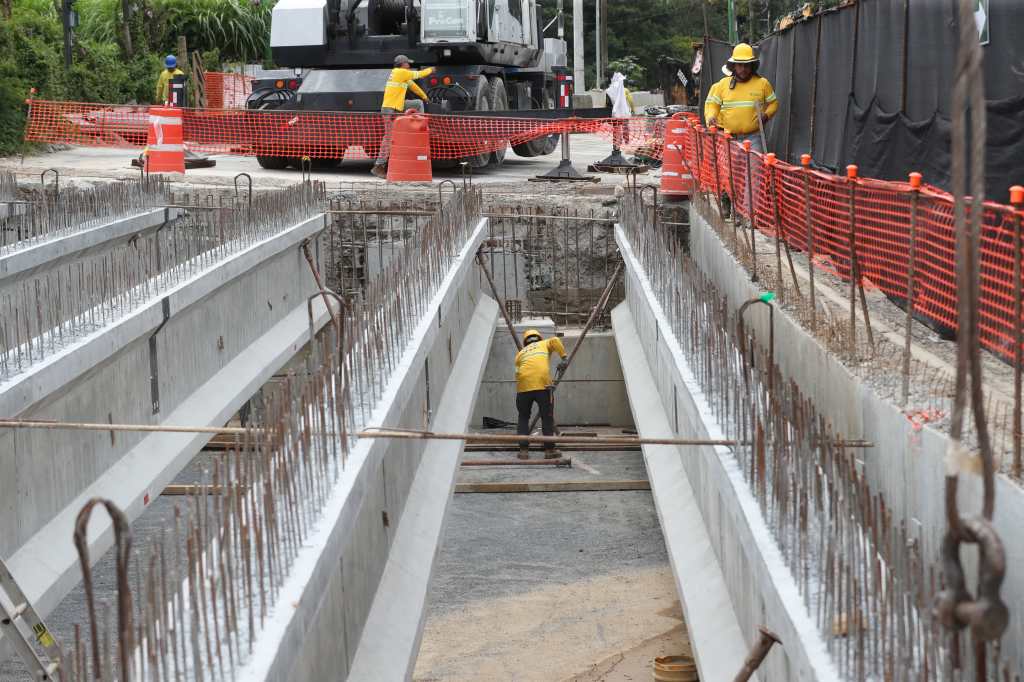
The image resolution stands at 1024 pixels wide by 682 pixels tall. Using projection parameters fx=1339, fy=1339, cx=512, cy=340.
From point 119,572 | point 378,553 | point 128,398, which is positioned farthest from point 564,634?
point 119,572

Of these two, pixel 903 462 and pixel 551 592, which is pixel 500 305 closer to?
pixel 551 592

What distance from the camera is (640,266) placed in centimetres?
1334

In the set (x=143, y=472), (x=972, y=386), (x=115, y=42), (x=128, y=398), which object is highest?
(x=115, y=42)

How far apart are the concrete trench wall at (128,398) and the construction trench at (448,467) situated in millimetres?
30

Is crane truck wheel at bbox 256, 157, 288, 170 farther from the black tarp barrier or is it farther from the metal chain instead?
the metal chain

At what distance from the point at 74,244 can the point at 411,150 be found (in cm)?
827

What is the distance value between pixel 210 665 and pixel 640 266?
383 inches

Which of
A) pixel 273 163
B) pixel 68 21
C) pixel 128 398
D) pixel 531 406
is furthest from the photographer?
pixel 68 21

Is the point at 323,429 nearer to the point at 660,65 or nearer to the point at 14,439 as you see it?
the point at 14,439

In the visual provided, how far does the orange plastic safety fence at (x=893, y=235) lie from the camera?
6.47 meters

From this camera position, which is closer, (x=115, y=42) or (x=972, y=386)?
(x=972, y=386)

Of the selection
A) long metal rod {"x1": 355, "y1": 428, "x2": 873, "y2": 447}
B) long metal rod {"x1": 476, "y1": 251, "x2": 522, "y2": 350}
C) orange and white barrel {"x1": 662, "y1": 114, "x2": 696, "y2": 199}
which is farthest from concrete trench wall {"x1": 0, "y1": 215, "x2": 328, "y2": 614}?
orange and white barrel {"x1": 662, "y1": 114, "x2": 696, "y2": 199}

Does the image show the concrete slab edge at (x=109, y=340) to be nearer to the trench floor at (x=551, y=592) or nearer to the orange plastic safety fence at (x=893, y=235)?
the trench floor at (x=551, y=592)

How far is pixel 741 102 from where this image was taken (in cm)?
1402
